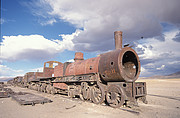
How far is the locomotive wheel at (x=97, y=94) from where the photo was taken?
8.42 m

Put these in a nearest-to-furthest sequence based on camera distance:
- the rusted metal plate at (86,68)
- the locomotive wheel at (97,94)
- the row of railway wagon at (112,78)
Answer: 1. the row of railway wagon at (112,78)
2. the locomotive wheel at (97,94)
3. the rusted metal plate at (86,68)

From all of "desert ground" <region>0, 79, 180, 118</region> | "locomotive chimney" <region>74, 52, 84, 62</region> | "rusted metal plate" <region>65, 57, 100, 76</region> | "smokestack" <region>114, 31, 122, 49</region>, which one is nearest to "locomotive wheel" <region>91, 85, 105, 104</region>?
"desert ground" <region>0, 79, 180, 118</region>

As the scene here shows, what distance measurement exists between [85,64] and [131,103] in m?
4.55

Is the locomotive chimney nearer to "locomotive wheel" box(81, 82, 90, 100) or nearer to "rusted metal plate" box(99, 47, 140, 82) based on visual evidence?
"locomotive wheel" box(81, 82, 90, 100)

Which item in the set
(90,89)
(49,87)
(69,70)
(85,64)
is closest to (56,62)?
(49,87)

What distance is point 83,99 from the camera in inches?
403

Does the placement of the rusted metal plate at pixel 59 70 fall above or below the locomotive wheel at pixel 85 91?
above

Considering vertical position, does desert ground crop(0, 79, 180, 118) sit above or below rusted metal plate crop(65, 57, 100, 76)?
below

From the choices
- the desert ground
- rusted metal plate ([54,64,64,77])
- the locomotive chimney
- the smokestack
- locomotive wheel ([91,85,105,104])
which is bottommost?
the desert ground

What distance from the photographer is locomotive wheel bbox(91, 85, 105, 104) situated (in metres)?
8.42

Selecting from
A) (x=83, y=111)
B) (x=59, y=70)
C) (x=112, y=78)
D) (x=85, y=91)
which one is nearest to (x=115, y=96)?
(x=112, y=78)

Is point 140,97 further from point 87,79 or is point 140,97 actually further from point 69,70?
point 69,70

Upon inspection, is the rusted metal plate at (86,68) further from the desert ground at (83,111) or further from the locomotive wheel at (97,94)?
the desert ground at (83,111)

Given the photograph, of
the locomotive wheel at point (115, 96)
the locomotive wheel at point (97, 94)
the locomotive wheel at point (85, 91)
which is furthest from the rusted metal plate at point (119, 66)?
the locomotive wheel at point (85, 91)
